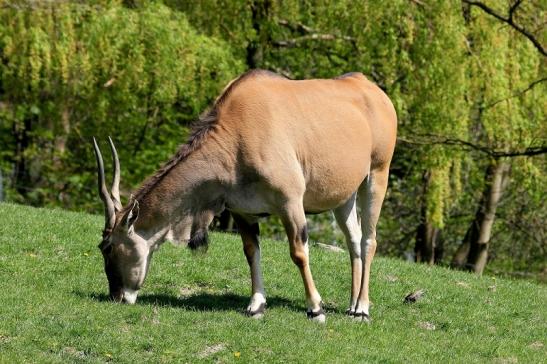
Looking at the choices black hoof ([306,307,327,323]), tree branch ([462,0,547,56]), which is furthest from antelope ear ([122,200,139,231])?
tree branch ([462,0,547,56])

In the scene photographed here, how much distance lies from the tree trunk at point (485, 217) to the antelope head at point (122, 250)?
14298 millimetres

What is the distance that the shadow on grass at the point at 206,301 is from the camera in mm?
9991

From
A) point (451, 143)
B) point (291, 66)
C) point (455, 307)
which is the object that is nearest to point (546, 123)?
point (451, 143)

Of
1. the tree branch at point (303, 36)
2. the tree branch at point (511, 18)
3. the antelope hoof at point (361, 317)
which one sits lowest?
the antelope hoof at point (361, 317)

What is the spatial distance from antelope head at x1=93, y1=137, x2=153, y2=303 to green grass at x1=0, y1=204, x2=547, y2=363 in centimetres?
22

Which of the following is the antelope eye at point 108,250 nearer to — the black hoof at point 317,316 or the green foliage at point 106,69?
the black hoof at point 317,316

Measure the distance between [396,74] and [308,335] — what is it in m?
12.3

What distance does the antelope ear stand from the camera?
941 centimetres

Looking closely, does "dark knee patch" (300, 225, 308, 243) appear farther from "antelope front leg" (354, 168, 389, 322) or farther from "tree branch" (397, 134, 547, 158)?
"tree branch" (397, 134, 547, 158)

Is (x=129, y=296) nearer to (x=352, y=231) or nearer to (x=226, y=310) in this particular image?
(x=226, y=310)

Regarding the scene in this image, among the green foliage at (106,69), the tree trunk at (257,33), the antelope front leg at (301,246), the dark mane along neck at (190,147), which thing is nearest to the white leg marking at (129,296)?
the dark mane along neck at (190,147)

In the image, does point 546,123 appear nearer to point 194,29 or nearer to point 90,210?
point 194,29

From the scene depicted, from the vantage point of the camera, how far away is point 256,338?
8.58 m

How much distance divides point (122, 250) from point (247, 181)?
1314 mm
